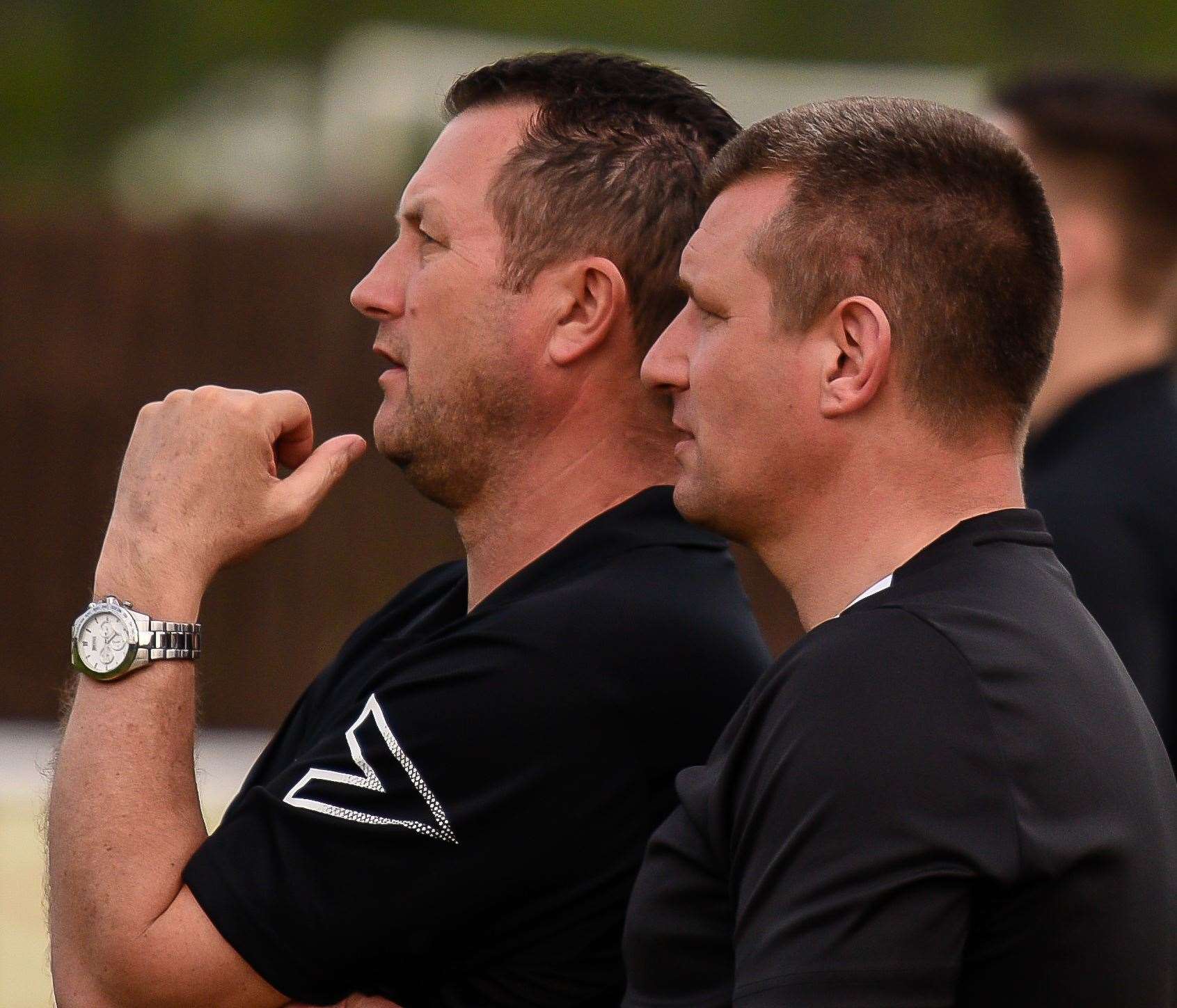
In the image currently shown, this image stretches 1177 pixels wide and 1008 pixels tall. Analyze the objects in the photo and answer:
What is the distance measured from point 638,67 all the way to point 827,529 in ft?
3.63

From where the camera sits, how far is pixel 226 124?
19.4 meters

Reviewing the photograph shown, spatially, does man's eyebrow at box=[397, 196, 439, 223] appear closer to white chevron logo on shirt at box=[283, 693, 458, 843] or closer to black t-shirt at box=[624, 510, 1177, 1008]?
white chevron logo on shirt at box=[283, 693, 458, 843]

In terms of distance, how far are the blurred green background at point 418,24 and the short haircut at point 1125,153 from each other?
16.7m

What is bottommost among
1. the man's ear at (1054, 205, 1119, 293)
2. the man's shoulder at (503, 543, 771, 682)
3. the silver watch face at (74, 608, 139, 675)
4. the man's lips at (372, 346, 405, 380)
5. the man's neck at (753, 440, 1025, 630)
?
the silver watch face at (74, 608, 139, 675)

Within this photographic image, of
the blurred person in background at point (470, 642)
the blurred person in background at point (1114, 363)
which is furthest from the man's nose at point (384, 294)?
the blurred person in background at point (1114, 363)

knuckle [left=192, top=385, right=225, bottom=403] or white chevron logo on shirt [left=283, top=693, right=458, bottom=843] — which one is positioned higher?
knuckle [left=192, top=385, right=225, bottom=403]

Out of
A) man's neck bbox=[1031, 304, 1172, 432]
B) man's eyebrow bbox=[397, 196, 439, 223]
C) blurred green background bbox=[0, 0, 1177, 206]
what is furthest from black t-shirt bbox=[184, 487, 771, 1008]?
blurred green background bbox=[0, 0, 1177, 206]

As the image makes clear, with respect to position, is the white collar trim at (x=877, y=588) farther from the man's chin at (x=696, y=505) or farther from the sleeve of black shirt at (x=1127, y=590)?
the sleeve of black shirt at (x=1127, y=590)

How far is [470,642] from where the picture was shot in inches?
98.1

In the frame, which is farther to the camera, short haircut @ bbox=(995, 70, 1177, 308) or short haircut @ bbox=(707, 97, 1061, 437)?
short haircut @ bbox=(995, 70, 1177, 308)

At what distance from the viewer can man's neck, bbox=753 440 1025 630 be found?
2104 millimetres

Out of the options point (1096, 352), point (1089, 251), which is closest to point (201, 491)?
point (1096, 352)

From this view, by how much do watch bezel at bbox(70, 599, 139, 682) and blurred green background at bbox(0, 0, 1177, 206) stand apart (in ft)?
59.3

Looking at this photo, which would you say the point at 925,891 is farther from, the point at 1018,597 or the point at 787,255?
the point at 787,255
